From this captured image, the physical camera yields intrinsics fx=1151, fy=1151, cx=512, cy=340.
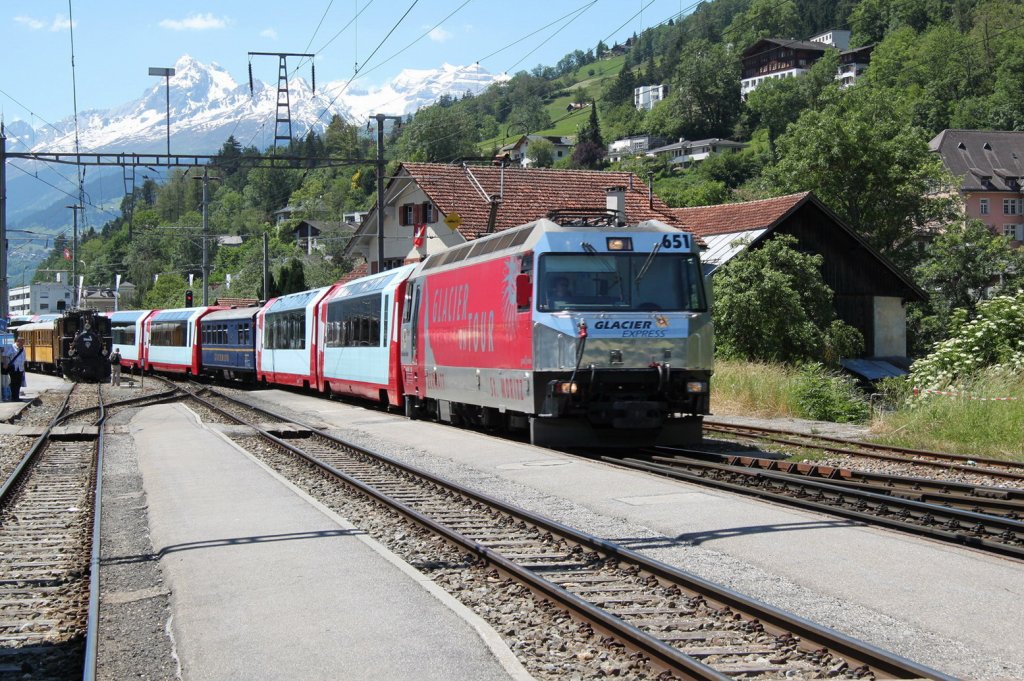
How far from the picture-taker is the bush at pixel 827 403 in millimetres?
23516

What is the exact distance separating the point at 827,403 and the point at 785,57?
567 ft

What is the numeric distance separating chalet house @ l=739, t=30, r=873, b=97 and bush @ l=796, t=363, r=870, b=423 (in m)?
160

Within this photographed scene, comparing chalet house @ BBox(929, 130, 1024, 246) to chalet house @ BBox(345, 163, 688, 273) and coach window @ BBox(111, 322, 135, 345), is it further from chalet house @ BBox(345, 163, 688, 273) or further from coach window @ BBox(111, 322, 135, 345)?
coach window @ BBox(111, 322, 135, 345)

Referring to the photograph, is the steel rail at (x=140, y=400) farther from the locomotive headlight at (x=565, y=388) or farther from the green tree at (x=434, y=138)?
the green tree at (x=434, y=138)

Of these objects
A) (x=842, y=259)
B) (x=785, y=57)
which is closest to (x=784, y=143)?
(x=842, y=259)

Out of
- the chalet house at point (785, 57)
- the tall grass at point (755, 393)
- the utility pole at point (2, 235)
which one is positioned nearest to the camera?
the tall grass at point (755, 393)

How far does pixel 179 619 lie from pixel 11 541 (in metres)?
4.48

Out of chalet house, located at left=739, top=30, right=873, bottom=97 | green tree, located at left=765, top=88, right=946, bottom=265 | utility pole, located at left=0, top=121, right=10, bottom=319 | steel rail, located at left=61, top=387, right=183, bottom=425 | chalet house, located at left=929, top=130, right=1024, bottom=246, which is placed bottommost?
steel rail, located at left=61, top=387, right=183, bottom=425

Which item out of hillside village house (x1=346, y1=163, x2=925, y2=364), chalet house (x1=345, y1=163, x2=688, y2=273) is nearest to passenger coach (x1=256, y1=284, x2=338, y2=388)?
chalet house (x1=345, y1=163, x2=688, y2=273)

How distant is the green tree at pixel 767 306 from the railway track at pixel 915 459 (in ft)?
54.0

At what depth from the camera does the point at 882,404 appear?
26.9 metres

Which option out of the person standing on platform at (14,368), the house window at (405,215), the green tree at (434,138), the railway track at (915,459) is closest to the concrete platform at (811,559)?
the railway track at (915,459)

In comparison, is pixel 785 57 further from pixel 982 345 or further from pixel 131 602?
pixel 131 602

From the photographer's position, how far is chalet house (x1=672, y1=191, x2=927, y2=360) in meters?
42.5
